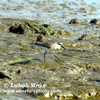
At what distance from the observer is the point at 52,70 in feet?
13.6

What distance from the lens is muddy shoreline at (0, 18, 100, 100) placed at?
11.0ft

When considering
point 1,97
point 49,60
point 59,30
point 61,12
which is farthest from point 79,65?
point 61,12

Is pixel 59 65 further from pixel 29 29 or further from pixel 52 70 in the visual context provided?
pixel 29 29

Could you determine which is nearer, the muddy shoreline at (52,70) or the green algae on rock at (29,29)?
the muddy shoreline at (52,70)

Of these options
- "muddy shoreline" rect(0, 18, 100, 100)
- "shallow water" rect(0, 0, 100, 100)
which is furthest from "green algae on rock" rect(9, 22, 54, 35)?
"muddy shoreline" rect(0, 18, 100, 100)

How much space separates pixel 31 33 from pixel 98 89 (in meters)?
3.76

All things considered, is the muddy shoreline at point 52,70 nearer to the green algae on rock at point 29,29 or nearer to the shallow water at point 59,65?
the shallow water at point 59,65

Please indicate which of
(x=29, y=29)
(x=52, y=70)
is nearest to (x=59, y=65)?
(x=52, y=70)

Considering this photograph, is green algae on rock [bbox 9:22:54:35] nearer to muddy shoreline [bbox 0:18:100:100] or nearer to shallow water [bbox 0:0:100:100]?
shallow water [bbox 0:0:100:100]

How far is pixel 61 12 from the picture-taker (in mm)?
11414

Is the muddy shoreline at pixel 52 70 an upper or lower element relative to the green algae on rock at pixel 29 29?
lower

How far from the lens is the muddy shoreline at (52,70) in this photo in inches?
132

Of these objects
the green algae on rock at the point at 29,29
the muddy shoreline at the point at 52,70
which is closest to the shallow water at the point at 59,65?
the muddy shoreline at the point at 52,70

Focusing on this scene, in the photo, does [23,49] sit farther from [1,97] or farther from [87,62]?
[1,97]
